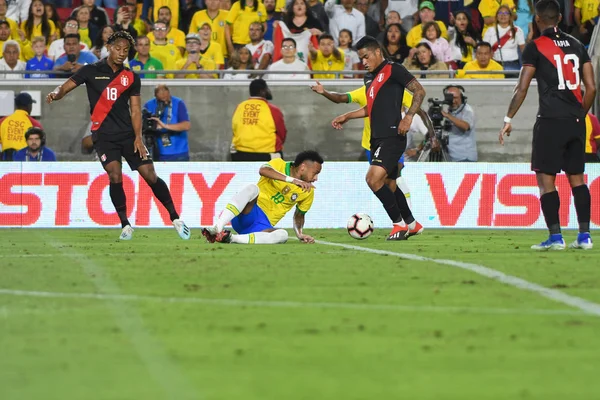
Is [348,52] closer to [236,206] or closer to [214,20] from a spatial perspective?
[214,20]

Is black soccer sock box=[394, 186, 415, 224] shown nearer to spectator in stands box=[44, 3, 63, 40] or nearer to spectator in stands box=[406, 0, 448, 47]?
spectator in stands box=[406, 0, 448, 47]

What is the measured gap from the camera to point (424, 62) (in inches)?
819

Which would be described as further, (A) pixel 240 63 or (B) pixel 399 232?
(A) pixel 240 63

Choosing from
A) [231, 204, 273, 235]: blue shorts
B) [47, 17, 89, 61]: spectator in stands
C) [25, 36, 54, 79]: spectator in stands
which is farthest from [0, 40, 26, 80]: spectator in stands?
[231, 204, 273, 235]: blue shorts

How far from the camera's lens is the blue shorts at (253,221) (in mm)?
13297

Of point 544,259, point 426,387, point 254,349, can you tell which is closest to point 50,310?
point 254,349

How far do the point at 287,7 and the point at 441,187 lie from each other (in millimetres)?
5240

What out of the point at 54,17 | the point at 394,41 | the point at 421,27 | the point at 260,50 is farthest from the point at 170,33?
the point at 421,27

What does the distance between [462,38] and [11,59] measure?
8.01 metres

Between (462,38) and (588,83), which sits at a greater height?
(462,38)

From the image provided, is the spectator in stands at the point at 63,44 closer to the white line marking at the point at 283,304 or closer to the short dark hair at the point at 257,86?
the short dark hair at the point at 257,86

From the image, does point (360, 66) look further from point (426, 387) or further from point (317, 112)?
point (426, 387)

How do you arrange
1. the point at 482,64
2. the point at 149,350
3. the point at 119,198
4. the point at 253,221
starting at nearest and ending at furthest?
the point at 149,350
the point at 253,221
the point at 119,198
the point at 482,64

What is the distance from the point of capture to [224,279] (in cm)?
866
